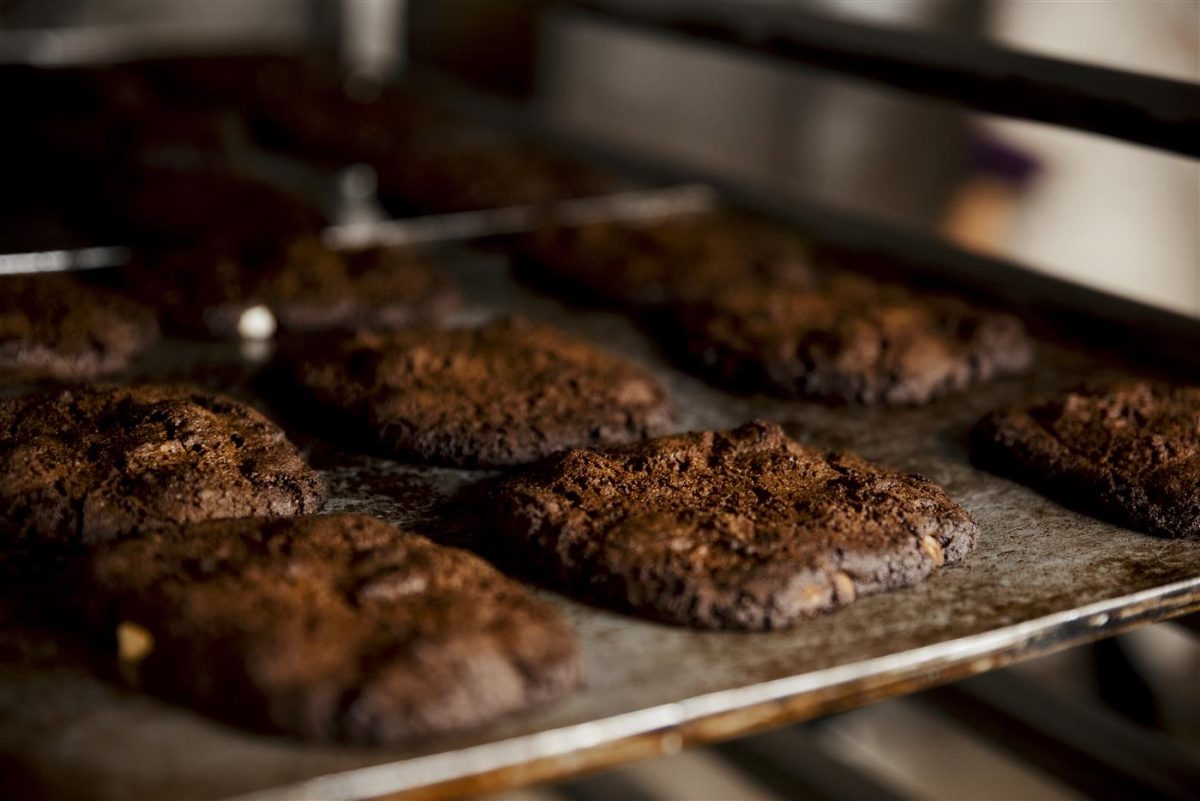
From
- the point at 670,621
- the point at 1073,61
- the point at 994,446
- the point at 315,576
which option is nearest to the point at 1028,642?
the point at 670,621

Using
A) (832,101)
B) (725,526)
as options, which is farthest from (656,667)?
(832,101)

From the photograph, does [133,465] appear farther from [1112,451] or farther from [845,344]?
[1112,451]

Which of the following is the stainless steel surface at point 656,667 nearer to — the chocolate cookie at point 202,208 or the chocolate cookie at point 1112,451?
the chocolate cookie at point 1112,451

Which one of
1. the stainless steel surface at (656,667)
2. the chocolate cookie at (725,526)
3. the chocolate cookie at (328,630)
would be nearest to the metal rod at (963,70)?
the stainless steel surface at (656,667)

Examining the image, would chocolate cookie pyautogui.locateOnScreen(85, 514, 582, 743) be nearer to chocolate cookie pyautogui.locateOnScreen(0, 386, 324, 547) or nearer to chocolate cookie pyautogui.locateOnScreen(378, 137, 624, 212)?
chocolate cookie pyautogui.locateOnScreen(0, 386, 324, 547)

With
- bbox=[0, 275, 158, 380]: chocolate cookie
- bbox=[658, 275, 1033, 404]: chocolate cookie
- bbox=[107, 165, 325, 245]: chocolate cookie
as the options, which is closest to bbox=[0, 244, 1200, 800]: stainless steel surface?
bbox=[658, 275, 1033, 404]: chocolate cookie

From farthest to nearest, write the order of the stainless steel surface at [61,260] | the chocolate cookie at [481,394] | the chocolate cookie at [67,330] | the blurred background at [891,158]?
the blurred background at [891,158] < the stainless steel surface at [61,260] < the chocolate cookie at [67,330] < the chocolate cookie at [481,394]
